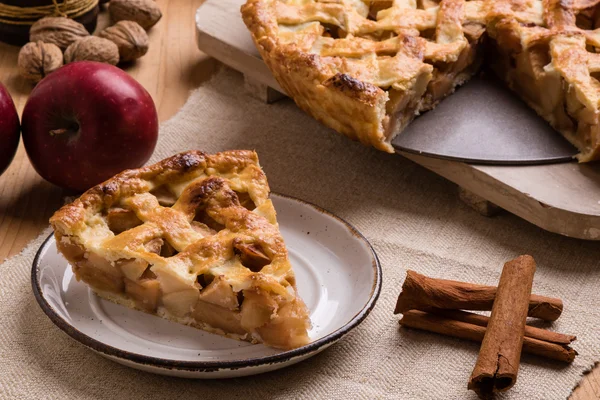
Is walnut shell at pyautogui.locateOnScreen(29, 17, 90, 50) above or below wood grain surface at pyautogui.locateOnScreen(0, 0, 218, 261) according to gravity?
above

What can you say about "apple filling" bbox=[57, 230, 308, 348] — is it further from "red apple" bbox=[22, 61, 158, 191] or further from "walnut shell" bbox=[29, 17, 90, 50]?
"walnut shell" bbox=[29, 17, 90, 50]

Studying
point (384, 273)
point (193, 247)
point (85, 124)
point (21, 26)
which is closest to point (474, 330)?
point (384, 273)

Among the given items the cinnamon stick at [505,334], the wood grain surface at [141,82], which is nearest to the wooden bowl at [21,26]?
the wood grain surface at [141,82]

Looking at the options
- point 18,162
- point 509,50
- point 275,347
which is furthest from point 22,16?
point 275,347

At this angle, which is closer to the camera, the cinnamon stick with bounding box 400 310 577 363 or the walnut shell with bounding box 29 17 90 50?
the cinnamon stick with bounding box 400 310 577 363

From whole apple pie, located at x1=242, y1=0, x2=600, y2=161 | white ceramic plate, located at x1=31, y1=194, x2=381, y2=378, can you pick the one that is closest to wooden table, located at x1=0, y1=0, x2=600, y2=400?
white ceramic plate, located at x1=31, y1=194, x2=381, y2=378

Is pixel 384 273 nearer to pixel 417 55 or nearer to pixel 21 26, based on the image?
pixel 417 55
